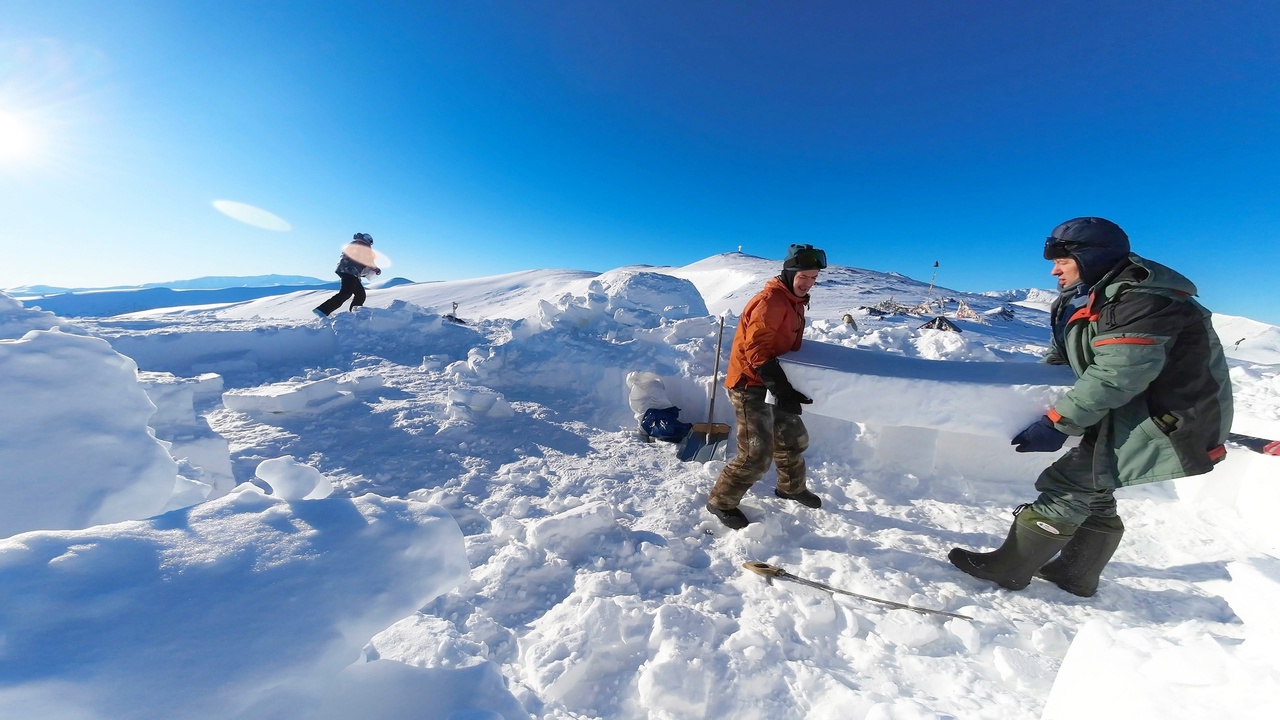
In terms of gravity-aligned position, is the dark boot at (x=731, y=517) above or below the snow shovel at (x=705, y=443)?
below

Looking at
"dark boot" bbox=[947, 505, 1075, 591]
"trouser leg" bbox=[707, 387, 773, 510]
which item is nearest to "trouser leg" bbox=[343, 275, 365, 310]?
"trouser leg" bbox=[707, 387, 773, 510]

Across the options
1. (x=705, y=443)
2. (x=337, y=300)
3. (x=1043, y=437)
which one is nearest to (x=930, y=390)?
(x=1043, y=437)

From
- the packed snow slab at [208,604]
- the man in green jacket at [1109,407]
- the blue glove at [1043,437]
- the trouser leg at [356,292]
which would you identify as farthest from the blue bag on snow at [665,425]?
the trouser leg at [356,292]

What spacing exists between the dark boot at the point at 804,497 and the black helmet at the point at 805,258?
5.41 ft

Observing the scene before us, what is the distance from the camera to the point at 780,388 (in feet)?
10.1

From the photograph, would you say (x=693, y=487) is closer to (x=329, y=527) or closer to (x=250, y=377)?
(x=329, y=527)

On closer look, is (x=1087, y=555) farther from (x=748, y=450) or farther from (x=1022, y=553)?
(x=748, y=450)

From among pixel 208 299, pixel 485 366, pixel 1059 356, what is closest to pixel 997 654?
pixel 1059 356

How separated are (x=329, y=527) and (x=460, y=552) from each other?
0.38 m

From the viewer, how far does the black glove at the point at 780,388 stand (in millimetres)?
3014

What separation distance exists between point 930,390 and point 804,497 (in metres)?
1.15

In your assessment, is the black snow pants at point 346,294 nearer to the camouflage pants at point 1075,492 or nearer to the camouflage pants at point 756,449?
the camouflage pants at point 756,449

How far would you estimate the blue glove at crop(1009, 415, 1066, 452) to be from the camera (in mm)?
2465

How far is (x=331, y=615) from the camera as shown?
3.65 ft
